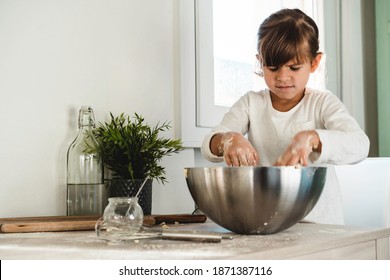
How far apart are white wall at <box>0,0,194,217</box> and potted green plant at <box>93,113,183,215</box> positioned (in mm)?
80

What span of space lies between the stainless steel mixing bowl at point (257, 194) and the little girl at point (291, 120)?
12cm

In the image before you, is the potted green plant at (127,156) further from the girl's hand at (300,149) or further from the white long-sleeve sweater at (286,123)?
the girl's hand at (300,149)

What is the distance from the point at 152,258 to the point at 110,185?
2.01ft

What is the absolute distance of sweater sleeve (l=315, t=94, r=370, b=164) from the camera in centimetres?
111

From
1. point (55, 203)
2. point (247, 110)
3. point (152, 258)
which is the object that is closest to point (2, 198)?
point (55, 203)

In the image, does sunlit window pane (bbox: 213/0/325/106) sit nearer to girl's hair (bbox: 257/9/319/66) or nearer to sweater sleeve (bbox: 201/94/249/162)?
sweater sleeve (bbox: 201/94/249/162)

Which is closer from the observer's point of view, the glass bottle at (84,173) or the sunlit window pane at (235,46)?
the glass bottle at (84,173)

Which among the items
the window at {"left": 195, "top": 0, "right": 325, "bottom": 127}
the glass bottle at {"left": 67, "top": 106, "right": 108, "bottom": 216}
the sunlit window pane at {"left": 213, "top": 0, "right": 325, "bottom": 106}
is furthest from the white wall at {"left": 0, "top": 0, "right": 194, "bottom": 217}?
the sunlit window pane at {"left": 213, "top": 0, "right": 325, "bottom": 106}

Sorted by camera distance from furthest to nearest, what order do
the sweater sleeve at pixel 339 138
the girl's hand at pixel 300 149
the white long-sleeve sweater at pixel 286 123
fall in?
the white long-sleeve sweater at pixel 286 123
the sweater sleeve at pixel 339 138
the girl's hand at pixel 300 149

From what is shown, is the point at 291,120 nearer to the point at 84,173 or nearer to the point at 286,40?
the point at 286,40

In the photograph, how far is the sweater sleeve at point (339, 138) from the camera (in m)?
1.11

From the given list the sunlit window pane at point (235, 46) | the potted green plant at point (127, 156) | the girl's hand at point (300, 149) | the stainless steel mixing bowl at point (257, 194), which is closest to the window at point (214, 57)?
the sunlit window pane at point (235, 46)
